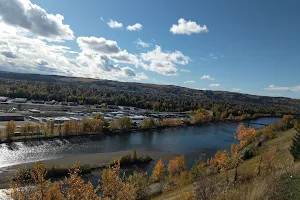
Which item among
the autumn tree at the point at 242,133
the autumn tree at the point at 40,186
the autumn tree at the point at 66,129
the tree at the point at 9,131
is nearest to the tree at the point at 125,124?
the autumn tree at the point at 66,129

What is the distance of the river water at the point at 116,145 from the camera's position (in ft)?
129

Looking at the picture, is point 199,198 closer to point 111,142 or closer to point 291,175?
point 291,175

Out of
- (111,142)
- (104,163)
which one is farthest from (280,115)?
(104,163)

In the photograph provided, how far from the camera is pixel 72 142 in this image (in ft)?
161

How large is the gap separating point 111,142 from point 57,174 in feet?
66.4

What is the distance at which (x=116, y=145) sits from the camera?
49.2 meters

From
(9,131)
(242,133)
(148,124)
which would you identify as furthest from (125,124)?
(242,133)

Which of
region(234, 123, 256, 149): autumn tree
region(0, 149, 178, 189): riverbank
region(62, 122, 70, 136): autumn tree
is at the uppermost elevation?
region(234, 123, 256, 149): autumn tree

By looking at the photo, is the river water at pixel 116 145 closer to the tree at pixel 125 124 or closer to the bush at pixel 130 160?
the tree at pixel 125 124

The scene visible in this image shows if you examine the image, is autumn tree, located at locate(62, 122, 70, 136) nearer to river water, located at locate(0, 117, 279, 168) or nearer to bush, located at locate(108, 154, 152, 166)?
river water, located at locate(0, 117, 279, 168)

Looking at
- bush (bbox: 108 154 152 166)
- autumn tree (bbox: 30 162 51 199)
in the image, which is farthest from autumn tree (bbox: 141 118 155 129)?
autumn tree (bbox: 30 162 51 199)

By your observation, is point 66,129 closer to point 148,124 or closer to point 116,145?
point 116,145

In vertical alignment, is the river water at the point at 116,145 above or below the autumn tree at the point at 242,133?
below

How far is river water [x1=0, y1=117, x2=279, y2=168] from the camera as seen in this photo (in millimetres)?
39456
